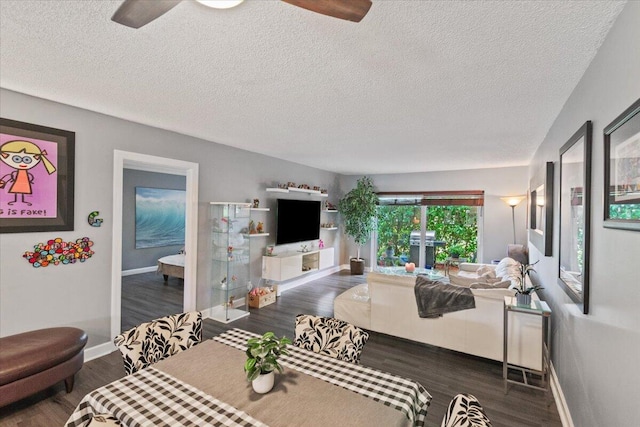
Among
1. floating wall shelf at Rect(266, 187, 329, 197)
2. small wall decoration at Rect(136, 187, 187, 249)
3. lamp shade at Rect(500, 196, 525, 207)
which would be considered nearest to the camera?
floating wall shelf at Rect(266, 187, 329, 197)

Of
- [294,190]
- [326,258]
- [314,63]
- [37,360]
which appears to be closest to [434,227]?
[326,258]

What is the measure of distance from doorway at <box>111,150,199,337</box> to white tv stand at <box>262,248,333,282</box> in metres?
1.39

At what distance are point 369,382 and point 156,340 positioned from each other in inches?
51.5

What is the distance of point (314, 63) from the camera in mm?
1951

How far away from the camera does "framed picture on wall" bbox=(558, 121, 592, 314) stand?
175 cm

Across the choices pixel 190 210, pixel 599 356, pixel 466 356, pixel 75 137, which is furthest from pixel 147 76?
pixel 466 356

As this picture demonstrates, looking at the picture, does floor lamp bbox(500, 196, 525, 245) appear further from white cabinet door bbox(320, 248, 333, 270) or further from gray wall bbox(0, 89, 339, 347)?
gray wall bbox(0, 89, 339, 347)

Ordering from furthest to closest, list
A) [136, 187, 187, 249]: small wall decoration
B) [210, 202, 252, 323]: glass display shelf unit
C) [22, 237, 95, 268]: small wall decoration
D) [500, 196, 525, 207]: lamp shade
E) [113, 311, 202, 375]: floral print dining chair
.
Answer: [136, 187, 187, 249]: small wall decoration → [500, 196, 525, 207]: lamp shade → [210, 202, 252, 323]: glass display shelf unit → [22, 237, 95, 268]: small wall decoration → [113, 311, 202, 375]: floral print dining chair

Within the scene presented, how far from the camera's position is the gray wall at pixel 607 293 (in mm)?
1233

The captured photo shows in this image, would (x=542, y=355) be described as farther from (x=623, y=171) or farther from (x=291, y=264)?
(x=291, y=264)

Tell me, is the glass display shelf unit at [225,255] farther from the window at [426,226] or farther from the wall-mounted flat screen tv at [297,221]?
the window at [426,226]

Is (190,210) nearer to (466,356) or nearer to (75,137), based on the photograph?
(75,137)

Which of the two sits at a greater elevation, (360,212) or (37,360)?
(360,212)

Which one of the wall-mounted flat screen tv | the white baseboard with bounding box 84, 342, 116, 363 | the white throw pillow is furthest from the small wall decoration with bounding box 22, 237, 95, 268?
the white throw pillow
